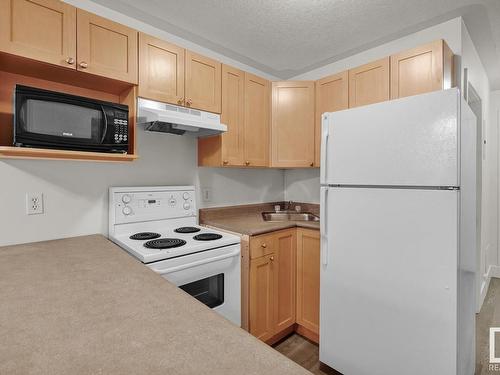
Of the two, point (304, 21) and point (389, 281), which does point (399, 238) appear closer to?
point (389, 281)

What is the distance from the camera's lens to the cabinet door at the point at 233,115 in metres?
2.19

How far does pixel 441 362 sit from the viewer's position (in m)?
1.31

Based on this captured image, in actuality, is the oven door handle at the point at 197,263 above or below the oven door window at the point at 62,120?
below

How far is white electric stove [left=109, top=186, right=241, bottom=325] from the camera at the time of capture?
1.57m

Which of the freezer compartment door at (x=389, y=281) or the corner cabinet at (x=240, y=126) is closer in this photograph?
the freezer compartment door at (x=389, y=281)

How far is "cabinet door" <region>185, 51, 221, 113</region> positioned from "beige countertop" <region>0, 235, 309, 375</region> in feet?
4.35

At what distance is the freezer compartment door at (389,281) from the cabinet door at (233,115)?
2.79 ft

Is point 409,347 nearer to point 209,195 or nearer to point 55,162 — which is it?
point 209,195

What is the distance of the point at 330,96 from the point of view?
94.0 inches

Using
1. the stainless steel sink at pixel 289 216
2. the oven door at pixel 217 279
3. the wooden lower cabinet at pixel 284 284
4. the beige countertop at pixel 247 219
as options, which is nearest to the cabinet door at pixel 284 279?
the wooden lower cabinet at pixel 284 284

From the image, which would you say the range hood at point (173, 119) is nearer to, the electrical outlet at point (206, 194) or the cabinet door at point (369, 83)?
the electrical outlet at point (206, 194)

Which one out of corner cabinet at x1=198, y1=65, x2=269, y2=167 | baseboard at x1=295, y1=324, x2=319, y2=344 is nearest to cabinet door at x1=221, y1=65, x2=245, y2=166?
corner cabinet at x1=198, y1=65, x2=269, y2=167

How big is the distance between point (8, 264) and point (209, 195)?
146 centimetres

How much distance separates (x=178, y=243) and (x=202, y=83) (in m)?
1.17
